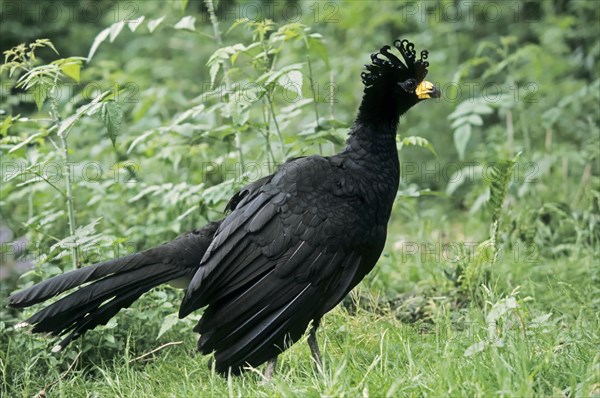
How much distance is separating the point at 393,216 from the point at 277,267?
12.7 ft

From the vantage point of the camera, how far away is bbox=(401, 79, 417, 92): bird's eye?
400cm

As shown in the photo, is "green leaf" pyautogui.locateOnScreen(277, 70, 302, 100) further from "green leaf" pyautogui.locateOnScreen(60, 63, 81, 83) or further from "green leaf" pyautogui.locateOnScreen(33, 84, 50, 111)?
"green leaf" pyautogui.locateOnScreen(33, 84, 50, 111)

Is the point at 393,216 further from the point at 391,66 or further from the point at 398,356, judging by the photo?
the point at 398,356

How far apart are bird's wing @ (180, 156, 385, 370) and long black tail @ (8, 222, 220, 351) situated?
0.18 metres

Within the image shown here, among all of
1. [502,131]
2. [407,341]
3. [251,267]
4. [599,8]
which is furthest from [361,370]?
[599,8]

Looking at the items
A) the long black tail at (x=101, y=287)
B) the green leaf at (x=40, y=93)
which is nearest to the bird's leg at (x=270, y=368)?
the long black tail at (x=101, y=287)

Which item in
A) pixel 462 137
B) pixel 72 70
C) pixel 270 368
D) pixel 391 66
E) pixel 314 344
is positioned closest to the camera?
pixel 270 368

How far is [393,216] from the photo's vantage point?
729 centimetres

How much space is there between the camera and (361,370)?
345 centimetres

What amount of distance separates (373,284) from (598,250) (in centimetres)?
153

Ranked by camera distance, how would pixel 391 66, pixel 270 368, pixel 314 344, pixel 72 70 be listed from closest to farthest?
pixel 270 368 → pixel 314 344 → pixel 391 66 → pixel 72 70

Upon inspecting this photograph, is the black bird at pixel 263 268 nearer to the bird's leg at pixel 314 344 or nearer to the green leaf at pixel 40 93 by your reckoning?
the bird's leg at pixel 314 344

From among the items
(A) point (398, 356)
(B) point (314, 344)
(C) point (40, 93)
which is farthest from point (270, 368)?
(C) point (40, 93)

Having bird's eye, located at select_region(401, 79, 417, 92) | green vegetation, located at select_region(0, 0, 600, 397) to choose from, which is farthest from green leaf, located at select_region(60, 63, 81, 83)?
bird's eye, located at select_region(401, 79, 417, 92)
